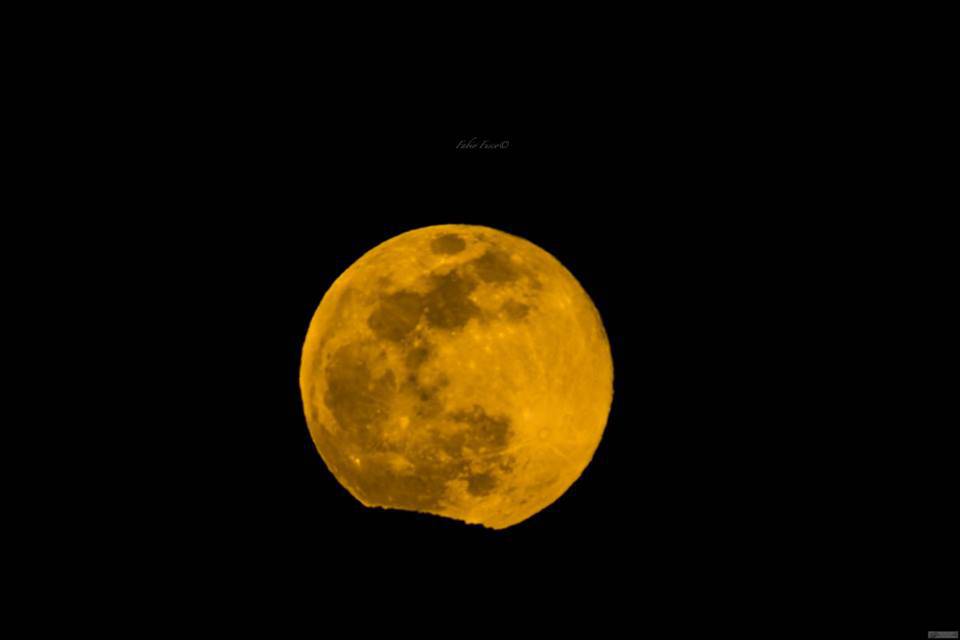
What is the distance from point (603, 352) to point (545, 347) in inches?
20.9

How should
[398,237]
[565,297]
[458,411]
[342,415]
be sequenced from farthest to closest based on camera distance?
[398,237]
[565,297]
[342,415]
[458,411]

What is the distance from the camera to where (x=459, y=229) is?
3.84 metres

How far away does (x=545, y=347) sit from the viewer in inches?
133

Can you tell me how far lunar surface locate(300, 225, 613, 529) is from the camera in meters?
3.24

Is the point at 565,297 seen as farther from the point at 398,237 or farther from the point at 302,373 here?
the point at 302,373

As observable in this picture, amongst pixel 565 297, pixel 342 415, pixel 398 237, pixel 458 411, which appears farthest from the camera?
pixel 398 237

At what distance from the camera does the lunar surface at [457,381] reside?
324 cm

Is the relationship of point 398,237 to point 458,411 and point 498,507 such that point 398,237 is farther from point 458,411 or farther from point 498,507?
point 498,507

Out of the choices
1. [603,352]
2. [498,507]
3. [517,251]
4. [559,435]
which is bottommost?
[498,507]

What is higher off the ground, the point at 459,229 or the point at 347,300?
the point at 459,229

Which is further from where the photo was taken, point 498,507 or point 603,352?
point 603,352

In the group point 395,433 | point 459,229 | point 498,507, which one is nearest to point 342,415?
point 395,433

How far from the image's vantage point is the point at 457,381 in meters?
3.21

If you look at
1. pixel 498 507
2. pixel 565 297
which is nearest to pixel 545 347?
pixel 565 297
